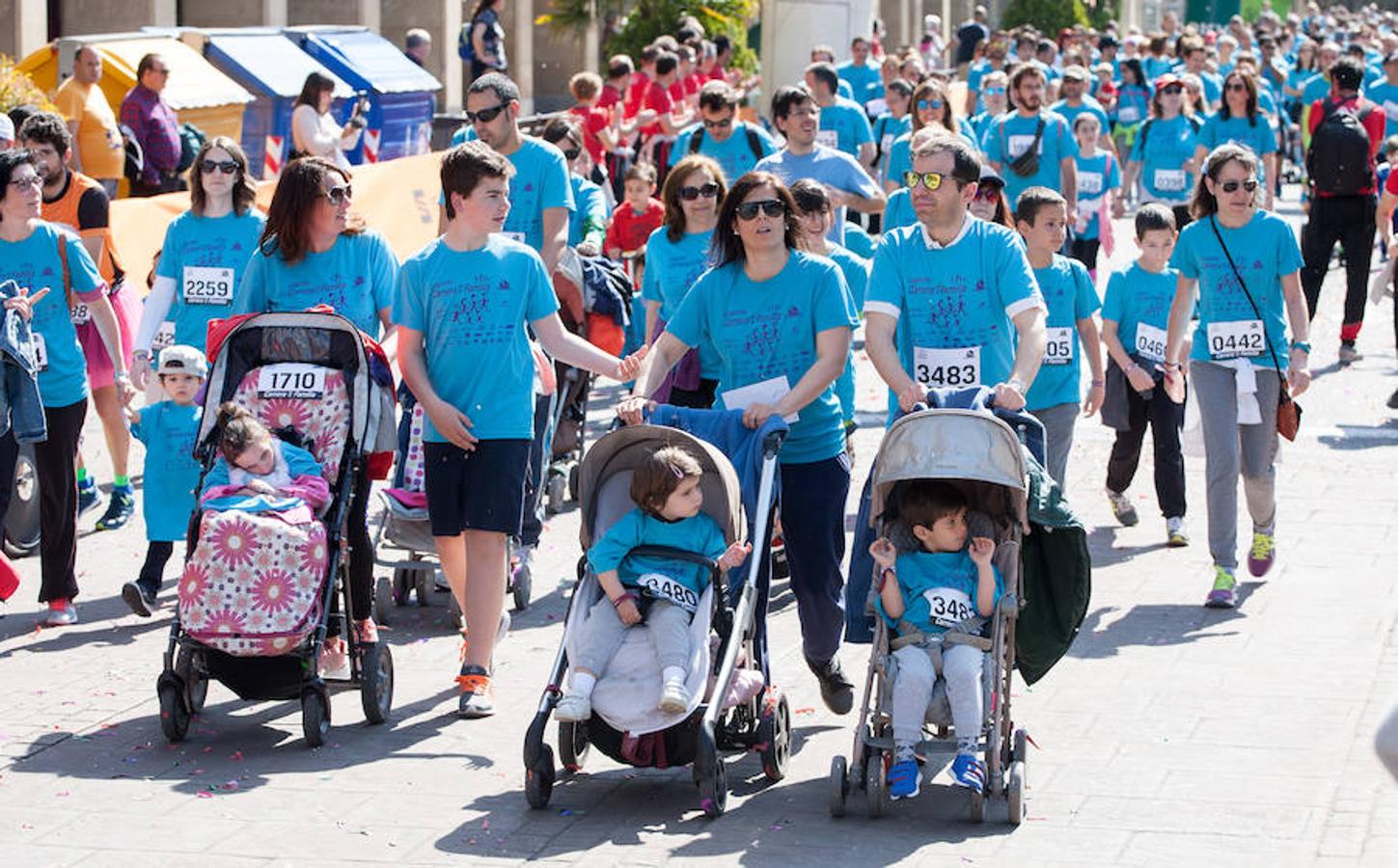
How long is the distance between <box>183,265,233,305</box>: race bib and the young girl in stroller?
3309 millimetres

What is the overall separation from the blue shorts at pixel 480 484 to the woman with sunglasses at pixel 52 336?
1992mm

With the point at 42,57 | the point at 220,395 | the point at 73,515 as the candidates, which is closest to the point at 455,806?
the point at 220,395

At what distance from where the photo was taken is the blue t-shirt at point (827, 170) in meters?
12.3

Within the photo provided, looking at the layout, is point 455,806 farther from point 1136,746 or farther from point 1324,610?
point 1324,610

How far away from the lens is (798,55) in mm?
29156

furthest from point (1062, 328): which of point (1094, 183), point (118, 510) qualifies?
point (1094, 183)

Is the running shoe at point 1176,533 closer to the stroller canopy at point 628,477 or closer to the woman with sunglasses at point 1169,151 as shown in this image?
the stroller canopy at point 628,477

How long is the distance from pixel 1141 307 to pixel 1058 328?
1.05 meters

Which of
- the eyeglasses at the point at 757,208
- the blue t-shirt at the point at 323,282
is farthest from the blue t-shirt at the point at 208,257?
the eyeglasses at the point at 757,208

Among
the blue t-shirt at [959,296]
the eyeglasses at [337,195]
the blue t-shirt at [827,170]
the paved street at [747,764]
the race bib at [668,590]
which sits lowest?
the paved street at [747,764]

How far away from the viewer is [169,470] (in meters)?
9.48

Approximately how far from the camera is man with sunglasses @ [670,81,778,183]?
13391 mm

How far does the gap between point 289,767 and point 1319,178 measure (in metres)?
11.3

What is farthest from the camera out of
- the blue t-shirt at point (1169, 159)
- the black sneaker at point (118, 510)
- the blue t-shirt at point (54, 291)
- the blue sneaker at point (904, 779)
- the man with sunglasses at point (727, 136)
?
the blue t-shirt at point (1169, 159)
